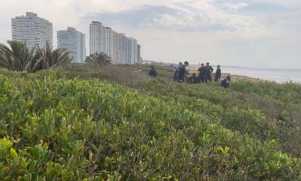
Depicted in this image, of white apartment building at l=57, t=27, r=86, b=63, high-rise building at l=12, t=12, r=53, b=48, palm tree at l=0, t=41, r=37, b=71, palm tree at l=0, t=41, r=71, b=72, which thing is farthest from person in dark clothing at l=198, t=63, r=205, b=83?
white apartment building at l=57, t=27, r=86, b=63

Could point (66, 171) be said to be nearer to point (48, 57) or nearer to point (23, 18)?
point (48, 57)

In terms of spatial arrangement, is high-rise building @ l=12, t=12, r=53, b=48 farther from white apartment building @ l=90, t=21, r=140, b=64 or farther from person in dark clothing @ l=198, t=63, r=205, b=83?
person in dark clothing @ l=198, t=63, r=205, b=83

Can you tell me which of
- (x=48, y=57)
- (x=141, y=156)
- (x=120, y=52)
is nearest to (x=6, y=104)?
(x=141, y=156)

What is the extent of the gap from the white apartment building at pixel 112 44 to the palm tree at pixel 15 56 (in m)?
46.2

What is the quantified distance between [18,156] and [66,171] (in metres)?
0.36

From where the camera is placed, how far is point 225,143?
5.08 m

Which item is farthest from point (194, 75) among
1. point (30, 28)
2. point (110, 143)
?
point (30, 28)

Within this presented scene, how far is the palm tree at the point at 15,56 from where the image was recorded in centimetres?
2197

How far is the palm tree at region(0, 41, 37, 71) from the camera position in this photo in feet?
72.1

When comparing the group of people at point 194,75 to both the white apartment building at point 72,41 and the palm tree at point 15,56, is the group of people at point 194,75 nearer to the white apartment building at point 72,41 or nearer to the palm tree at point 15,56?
the palm tree at point 15,56

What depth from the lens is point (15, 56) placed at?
2234 cm

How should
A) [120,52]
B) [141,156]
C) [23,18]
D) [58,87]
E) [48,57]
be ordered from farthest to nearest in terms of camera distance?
[120,52] → [23,18] → [48,57] → [58,87] → [141,156]

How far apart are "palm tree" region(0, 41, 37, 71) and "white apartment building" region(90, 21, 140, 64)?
46.2 m

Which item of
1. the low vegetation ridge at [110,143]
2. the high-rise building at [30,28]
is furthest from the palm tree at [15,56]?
the high-rise building at [30,28]
